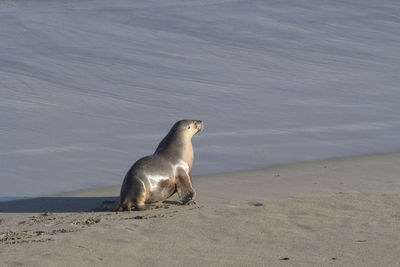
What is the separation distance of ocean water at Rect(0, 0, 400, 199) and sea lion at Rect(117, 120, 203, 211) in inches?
26.0

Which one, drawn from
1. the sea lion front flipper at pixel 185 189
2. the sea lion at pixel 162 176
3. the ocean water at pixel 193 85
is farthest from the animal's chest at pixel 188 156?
the ocean water at pixel 193 85

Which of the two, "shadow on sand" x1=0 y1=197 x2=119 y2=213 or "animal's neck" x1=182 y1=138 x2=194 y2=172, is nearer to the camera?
"shadow on sand" x1=0 y1=197 x2=119 y2=213

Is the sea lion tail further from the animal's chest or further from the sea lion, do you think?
the animal's chest

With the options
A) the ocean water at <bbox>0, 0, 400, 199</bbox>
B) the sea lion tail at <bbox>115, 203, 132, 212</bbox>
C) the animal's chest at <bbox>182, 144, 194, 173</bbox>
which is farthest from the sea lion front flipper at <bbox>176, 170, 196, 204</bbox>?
the ocean water at <bbox>0, 0, 400, 199</bbox>

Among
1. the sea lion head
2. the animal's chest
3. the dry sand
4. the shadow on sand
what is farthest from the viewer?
the sea lion head

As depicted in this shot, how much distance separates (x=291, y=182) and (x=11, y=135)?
3101mm

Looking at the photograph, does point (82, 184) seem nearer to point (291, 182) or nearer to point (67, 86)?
point (291, 182)

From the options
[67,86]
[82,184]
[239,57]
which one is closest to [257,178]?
[82,184]

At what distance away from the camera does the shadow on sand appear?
629cm

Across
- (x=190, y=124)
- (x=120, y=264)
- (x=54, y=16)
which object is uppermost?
(x=54, y=16)

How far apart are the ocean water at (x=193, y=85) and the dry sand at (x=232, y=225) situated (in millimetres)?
613

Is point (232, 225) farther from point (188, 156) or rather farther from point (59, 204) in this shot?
point (59, 204)

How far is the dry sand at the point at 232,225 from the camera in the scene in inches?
196

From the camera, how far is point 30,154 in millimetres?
7828
